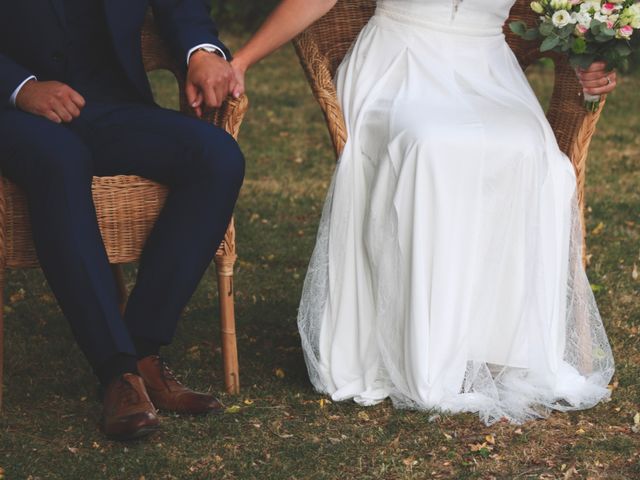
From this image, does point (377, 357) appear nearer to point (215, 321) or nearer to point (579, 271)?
point (579, 271)

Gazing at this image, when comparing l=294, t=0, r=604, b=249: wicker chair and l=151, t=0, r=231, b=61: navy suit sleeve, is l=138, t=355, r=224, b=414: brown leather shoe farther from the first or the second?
l=151, t=0, r=231, b=61: navy suit sleeve

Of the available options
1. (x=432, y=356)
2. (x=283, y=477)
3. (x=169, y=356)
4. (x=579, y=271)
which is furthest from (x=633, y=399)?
(x=169, y=356)

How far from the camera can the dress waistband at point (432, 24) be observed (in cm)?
359

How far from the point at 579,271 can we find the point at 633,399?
408 mm

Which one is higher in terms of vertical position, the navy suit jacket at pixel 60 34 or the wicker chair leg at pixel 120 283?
the navy suit jacket at pixel 60 34

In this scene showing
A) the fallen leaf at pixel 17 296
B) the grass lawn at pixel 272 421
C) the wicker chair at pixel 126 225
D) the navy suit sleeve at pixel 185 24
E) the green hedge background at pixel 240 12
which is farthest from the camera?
the green hedge background at pixel 240 12

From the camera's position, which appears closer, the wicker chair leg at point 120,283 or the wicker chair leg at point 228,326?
the wicker chair leg at point 228,326

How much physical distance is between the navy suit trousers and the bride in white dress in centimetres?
32

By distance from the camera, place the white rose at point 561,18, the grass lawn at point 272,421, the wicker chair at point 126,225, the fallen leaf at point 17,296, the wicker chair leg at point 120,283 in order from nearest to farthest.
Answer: the grass lawn at point 272,421
the wicker chair at point 126,225
the white rose at point 561,18
the wicker chair leg at point 120,283
the fallen leaf at point 17,296

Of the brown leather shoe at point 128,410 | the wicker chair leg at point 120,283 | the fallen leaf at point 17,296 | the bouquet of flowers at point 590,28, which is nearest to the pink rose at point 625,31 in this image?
the bouquet of flowers at point 590,28

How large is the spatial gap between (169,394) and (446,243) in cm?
88

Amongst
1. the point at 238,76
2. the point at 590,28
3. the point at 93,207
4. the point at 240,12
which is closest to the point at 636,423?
the point at 590,28

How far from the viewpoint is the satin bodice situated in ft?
11.7

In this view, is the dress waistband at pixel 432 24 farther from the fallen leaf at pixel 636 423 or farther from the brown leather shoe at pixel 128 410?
the brown leather shoe at pixel 128 410
